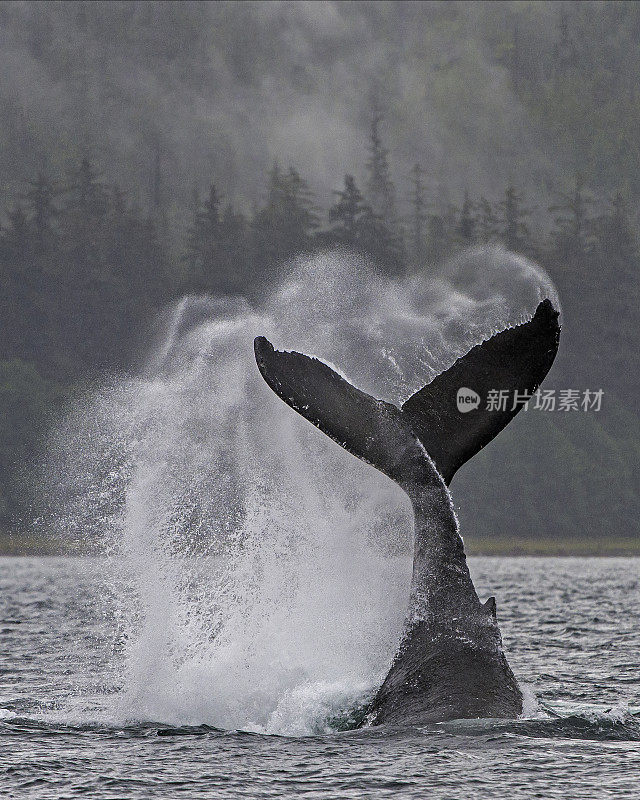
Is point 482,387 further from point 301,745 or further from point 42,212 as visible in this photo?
point 42,212

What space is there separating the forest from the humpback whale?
55754mm

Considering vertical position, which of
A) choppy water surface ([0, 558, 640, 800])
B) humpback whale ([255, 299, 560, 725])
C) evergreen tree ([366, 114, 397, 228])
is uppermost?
evergreen tree ([366, 114, 397, 228])

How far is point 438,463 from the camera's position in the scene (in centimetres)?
1065

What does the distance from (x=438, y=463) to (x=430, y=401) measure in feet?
1.65

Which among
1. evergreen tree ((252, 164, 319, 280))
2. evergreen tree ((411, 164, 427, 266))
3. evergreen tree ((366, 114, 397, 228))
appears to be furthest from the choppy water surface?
evergreen tree ((366, 114, 397, 228))

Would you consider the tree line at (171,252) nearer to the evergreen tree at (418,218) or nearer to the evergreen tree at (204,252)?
the evergreen tree at (204,252)

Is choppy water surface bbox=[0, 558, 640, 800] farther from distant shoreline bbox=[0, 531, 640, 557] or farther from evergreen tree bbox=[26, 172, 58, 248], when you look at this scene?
evergreen tree bbox=[26, 172, 58, 248]

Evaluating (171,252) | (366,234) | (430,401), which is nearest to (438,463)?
(430,401)

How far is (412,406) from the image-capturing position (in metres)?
10.7

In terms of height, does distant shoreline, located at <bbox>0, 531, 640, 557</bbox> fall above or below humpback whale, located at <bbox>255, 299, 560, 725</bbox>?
above

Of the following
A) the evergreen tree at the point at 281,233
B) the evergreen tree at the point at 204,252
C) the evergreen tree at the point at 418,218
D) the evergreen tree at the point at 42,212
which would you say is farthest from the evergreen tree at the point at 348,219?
the evergreen tree at the point at 42,212

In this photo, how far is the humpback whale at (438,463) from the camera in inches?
397

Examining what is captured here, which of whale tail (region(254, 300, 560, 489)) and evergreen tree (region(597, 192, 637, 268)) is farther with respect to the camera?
evergreen tree (region(597, 192, 637, 268))

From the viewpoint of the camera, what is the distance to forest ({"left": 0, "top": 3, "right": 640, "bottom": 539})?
276 feet
